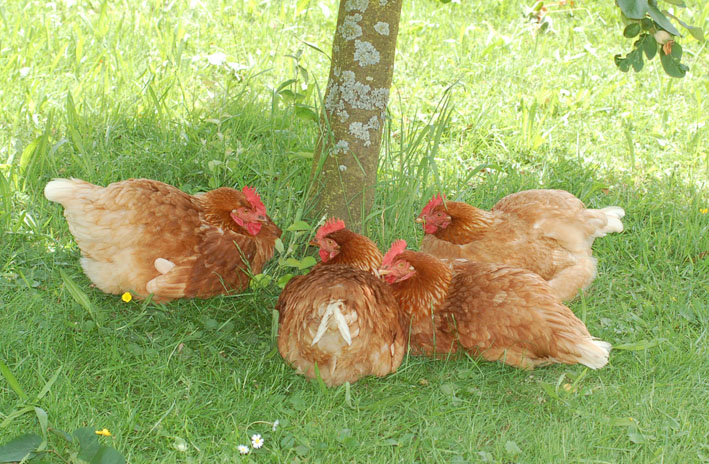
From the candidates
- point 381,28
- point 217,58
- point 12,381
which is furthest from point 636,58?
point 217,58

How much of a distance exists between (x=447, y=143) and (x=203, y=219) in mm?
2032

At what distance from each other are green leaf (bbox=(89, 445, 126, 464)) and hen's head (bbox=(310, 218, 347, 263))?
131 cm

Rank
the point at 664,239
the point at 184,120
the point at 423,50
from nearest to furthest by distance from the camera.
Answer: the point at 664,239
the point at 184,120
the point at 423,50

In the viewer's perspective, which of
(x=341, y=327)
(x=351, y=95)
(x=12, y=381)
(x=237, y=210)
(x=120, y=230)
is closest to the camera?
(x=12, y=381)

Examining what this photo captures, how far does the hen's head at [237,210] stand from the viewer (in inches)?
137

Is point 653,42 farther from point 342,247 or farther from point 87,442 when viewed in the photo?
point 87,442

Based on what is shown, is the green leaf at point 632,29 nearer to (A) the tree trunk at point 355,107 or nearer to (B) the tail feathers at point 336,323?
(A) the tree trunk at point 355,107

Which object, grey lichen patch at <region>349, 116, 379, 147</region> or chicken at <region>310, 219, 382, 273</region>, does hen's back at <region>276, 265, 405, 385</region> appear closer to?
chicken at <region>310, 219, 382, 273</region>

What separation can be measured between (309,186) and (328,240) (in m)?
0.54

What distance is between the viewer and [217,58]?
5.02 meters

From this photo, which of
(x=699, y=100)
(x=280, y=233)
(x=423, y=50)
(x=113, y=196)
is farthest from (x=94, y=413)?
(x=699, y=100)

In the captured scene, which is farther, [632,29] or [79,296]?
[79,296]

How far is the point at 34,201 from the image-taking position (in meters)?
3.71

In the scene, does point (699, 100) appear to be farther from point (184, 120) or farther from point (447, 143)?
point (184, 120)
